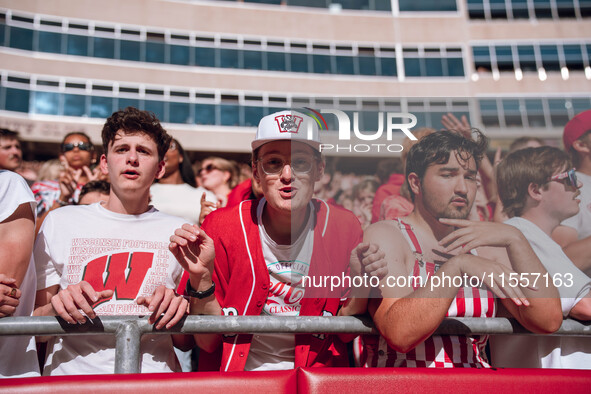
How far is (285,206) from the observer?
2.14m

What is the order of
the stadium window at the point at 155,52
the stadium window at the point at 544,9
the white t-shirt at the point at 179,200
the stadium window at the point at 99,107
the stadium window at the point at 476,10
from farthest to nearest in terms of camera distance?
the stadium window at the point at 476,10 → the stadium window at the point at 544,9 → the stadium window at the point at 155,52 → the stadium window at the point at 99,107 → the white t-shirt at the point at 179,200

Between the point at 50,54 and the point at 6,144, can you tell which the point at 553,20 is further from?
the point at 6,144

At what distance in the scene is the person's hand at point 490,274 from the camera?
71.4 inches

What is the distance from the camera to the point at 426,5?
957 inches

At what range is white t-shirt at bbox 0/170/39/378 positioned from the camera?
6.41 feet

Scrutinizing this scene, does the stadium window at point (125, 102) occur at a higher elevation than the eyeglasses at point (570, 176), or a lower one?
higher

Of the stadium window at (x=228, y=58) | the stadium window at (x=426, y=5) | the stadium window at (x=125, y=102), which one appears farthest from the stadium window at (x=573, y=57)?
the stadium window at (x=125, y=102)

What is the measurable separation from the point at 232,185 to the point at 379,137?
3848 millimetres

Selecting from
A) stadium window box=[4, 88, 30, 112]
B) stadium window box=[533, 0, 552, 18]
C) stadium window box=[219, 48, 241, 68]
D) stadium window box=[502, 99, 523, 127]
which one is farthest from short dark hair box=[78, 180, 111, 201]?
stadium window box=[533, 0, 552, 18]

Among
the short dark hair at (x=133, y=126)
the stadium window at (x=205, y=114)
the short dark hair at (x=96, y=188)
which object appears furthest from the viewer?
the stadium window at (x=205, y=114)

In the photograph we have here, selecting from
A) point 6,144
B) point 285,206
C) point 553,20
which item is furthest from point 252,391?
point 553,20

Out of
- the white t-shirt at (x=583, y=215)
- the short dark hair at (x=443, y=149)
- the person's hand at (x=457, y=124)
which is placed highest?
the person's hand at (x=457, y=124)

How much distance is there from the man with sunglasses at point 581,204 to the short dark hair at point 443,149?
41cm

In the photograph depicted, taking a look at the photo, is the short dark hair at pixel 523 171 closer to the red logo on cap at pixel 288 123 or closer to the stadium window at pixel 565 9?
the red logo on cap at pixel 288 123
